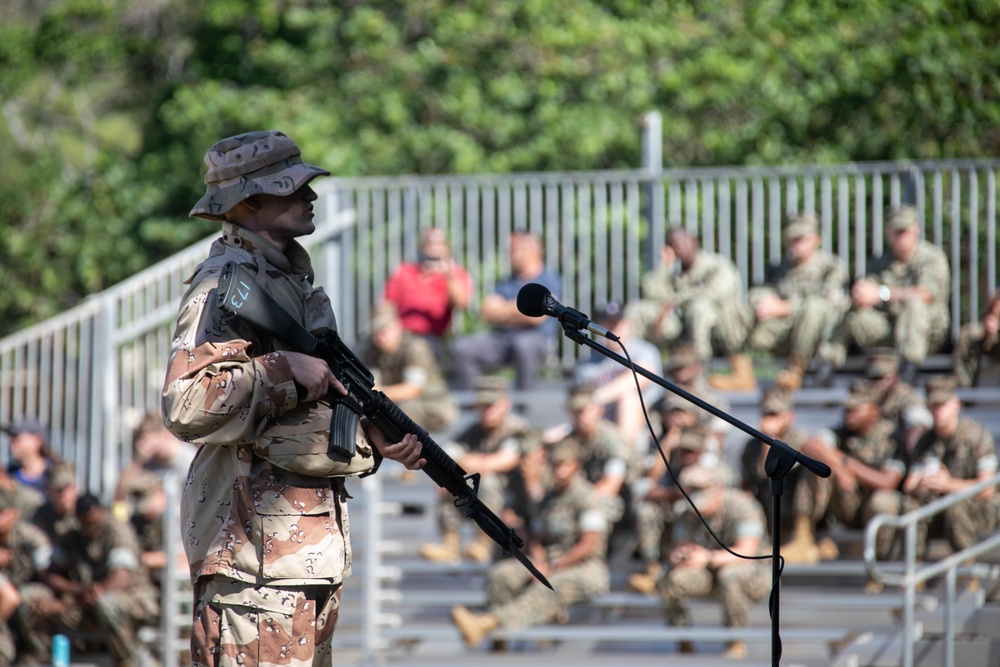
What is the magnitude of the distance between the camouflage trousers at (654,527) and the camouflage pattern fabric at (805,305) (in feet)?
6.47

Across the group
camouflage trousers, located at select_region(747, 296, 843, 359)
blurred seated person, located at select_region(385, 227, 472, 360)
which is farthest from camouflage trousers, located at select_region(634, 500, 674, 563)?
blurred seated person, located at select_region(385, 227, 472, 360)

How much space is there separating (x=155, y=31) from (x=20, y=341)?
10383 millimetres

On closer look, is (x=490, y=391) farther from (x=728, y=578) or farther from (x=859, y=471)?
(x=859, y=471)

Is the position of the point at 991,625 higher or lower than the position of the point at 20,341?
lower

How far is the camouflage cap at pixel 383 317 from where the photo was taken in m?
10.8

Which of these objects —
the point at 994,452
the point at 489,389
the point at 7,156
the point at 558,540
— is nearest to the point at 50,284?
the point at 7,156

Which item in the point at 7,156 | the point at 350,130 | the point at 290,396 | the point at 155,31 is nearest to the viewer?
the point at 290,396

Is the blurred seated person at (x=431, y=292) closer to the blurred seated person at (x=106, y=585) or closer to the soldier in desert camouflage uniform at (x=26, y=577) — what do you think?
the blurred seated person at (x=106, y=585)

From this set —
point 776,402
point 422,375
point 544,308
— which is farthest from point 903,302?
point 544,308

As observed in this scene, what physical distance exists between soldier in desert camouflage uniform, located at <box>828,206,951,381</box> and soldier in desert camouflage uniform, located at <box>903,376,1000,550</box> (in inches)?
47.9

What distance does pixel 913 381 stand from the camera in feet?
32.6

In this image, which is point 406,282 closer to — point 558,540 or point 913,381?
point 558,540

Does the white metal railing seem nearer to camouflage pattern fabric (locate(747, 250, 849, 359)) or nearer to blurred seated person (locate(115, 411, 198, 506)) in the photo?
Answer: camouflage pattern fabric (locate(747, 250, 849, 359))

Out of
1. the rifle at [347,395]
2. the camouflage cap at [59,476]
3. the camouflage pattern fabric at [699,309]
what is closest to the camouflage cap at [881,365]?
the camouflage pattern fabric at [699,309]
